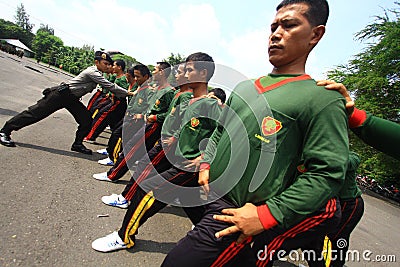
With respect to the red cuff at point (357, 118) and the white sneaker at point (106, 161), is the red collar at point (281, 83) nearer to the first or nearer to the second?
the red cuff at point (357, 118)

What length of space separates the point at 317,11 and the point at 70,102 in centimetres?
426

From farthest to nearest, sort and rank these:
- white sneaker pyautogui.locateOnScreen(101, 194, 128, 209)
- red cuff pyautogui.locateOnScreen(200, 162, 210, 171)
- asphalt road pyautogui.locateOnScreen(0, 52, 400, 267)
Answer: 1. white sneaker pyautogui.locateOnScreen(101, 194, 128, 209)
2. asphalt road pyautogui.locateOnScreen(0, 52, 400, 267)
3. red cuff pyautogui.locateOnScreen(200, 162, 210, 171)

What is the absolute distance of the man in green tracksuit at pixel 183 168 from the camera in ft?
7.80

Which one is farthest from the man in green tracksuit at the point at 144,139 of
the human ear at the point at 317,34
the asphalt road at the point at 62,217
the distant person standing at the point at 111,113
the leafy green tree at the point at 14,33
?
the leafy green tree at the point at 14,33

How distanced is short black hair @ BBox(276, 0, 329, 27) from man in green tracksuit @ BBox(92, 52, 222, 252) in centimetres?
127

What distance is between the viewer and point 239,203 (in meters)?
1.47

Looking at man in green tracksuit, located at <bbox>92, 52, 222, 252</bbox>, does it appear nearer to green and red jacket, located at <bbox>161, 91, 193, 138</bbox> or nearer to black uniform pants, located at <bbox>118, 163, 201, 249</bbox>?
black uniform pants, located at <bbox>118, 163, 201, 249</bbox>

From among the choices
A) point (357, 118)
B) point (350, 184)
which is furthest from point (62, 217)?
point (350, 184)

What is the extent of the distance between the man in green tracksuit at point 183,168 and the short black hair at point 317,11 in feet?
4.17

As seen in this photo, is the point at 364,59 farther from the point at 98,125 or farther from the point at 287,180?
the point at 287,180

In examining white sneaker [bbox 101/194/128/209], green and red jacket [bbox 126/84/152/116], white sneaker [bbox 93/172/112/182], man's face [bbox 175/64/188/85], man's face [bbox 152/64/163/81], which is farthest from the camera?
green and red jacket [bbox 126/84/152/116]

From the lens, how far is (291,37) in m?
1.43

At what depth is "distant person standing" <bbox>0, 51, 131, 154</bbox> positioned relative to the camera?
423cm

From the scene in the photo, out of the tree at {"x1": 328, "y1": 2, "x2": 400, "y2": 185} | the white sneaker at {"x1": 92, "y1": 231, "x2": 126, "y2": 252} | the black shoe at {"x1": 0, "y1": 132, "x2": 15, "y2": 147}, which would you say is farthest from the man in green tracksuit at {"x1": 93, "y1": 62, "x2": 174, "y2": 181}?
the tree at {"x1": 328, "y1": 2, "x2": 400, "y2": 185}
